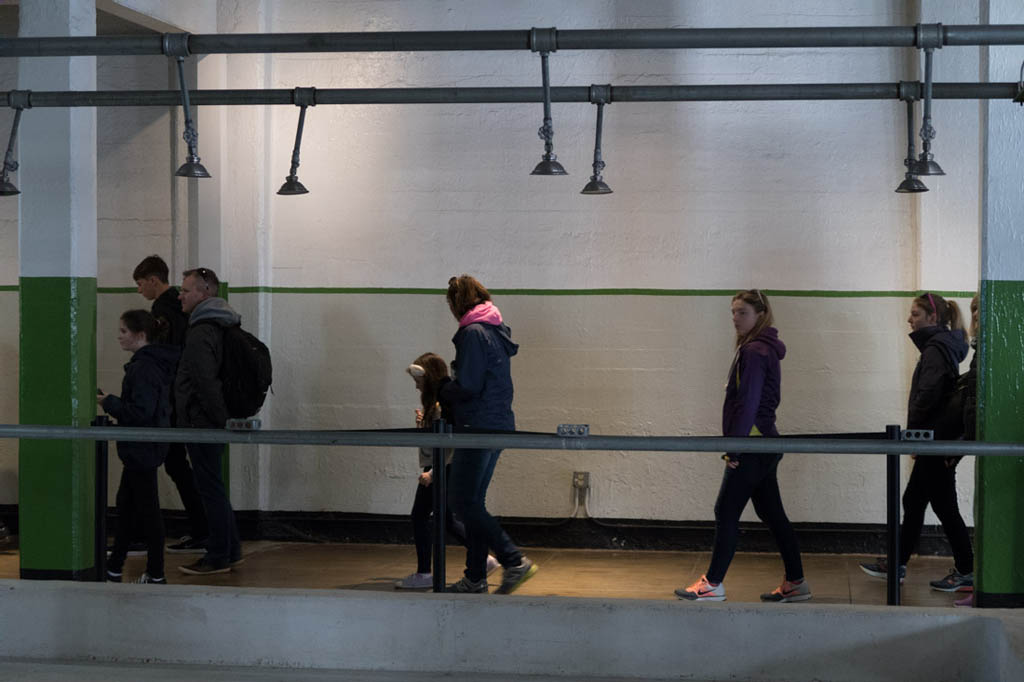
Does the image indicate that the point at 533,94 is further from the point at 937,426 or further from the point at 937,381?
the point at 937,426

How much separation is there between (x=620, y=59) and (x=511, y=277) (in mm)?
1489

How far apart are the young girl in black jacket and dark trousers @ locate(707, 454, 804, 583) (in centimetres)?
81

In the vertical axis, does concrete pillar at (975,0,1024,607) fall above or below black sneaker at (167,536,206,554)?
above

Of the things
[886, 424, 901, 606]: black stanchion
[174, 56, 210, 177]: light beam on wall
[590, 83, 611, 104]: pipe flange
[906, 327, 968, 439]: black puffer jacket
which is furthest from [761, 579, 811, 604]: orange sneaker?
[174, 56, 210, 177]: light beam on wall

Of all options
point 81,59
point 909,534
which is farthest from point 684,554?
point 81,59

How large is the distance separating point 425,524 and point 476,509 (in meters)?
0.45

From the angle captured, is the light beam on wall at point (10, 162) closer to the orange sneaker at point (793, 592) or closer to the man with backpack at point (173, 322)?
the man with backpack at point (173, 322)

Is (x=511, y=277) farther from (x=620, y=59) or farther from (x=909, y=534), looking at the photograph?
(x=909, y=534)

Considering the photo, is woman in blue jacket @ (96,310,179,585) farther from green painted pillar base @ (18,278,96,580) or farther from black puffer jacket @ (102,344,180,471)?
green painted pillar base @ (18,278,96,580)

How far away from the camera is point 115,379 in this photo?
321 inches

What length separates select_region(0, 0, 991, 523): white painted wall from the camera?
7.37m

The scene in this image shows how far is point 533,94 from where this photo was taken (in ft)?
16.9

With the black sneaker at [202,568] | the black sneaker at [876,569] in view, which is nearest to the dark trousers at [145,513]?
the black sneaker at [202,568]

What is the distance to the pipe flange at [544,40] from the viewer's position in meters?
4.71
